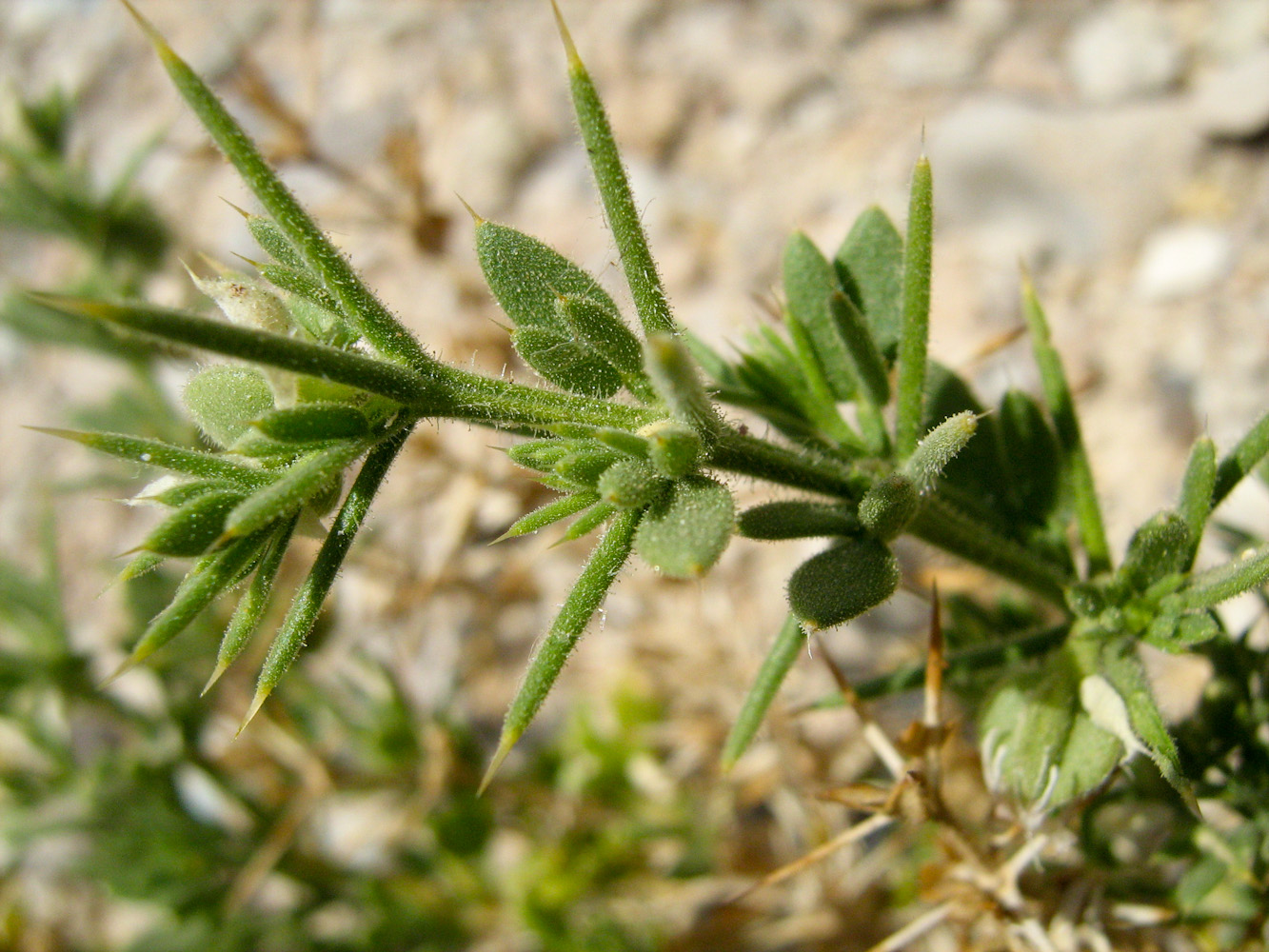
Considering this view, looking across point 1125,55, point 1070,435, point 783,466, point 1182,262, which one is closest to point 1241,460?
point 1070,435

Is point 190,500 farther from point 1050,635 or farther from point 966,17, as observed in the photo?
point 966,17

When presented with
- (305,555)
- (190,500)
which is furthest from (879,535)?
(305,555)

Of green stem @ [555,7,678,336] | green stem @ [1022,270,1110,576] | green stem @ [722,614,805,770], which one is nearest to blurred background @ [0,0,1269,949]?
green stem @ [1022,270,1110,576]

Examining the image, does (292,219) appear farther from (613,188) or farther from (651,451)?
(651,451)

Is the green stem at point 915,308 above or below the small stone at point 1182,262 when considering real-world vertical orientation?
below

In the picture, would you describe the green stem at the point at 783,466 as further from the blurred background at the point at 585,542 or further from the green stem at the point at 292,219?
the blurred background at the point at 585,542

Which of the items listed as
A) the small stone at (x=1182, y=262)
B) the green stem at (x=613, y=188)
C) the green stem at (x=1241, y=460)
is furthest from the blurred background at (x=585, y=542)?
the green stem at (x=613, y=188)

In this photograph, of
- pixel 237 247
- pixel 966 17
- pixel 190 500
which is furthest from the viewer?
pixel 237 247
